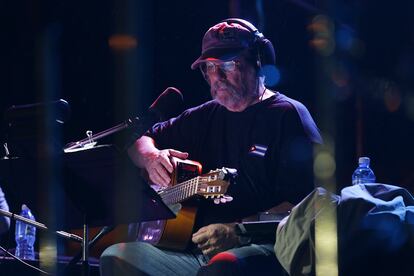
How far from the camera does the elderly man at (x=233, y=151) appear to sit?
9.00ft

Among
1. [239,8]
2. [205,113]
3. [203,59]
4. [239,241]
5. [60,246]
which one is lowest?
[60,246]

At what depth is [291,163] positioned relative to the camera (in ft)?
9.68

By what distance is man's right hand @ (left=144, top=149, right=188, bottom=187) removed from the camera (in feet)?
10.5

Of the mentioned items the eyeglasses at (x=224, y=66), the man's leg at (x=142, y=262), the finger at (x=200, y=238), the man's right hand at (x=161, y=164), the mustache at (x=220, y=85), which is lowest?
the man's leg at (x=142, y=262)

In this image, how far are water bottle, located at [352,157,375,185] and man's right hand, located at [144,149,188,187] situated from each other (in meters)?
1.25

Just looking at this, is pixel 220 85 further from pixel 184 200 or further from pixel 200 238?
pixel 200 238

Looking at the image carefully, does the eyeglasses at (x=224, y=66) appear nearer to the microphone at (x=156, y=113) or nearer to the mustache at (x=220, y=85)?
the mustache at (x=220, y=85)

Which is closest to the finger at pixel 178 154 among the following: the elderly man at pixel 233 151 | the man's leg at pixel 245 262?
the elderly man at pixel 233 151

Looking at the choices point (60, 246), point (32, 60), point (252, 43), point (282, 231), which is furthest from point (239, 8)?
point (282, 231)

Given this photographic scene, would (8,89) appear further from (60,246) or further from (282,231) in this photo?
(282,231)

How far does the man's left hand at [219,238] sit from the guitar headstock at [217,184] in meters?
0.15

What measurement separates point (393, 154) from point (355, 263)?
238 centimetres

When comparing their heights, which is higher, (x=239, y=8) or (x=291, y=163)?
(x=239, y=8)

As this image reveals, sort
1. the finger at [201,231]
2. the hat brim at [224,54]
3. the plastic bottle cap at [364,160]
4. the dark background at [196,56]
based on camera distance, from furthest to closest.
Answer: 1. the dark background at [196,56]
2. the plastic bottle cap at [364,160]
3. the hat brim at [224,54]
4. the finger at [201,231]
